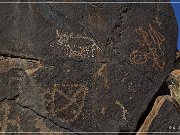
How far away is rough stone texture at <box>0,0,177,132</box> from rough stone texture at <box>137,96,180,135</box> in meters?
0.11

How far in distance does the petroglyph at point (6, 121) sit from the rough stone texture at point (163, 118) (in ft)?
3.40

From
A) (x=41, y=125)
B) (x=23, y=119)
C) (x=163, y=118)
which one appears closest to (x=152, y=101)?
(x=163, y=118)

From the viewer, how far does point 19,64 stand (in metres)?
3.74

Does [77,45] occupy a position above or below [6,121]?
above

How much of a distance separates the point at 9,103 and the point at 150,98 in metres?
1.20

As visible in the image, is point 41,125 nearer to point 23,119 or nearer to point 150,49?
point 23,119

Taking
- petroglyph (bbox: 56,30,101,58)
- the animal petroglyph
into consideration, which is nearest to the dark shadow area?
the animal petroglyph

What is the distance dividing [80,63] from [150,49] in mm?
648

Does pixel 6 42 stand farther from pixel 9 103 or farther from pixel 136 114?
pixel 136 114

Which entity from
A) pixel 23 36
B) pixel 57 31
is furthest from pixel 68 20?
pixel 23 36

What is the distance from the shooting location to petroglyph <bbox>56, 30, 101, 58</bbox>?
3.79 meters

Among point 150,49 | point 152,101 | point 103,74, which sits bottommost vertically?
point 152,101

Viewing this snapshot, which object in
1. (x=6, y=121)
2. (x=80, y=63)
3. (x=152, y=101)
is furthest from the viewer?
(x=152, y=101)

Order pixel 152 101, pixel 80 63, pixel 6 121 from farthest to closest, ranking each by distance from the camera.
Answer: pixel 152 101
pixel 80 63
pixel 6 121
